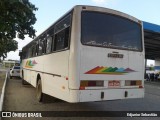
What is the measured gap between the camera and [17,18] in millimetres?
19250

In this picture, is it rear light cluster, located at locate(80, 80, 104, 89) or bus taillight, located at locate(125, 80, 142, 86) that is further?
bus taillight, located at locate(125, 80, 142, 86)

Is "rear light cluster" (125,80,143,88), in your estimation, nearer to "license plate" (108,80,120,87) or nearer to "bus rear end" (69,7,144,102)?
"bus rear end" (69,7,144,102)

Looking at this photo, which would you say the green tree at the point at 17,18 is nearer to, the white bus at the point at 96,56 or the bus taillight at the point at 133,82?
the white bus at the point at 96,56

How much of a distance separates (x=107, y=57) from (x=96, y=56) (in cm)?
42

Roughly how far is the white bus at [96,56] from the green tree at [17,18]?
332 inches

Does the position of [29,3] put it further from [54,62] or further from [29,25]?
[54,62]

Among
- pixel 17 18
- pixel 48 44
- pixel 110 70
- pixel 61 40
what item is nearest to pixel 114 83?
pixel 110 70

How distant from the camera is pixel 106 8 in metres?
7.80

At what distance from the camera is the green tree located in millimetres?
17158

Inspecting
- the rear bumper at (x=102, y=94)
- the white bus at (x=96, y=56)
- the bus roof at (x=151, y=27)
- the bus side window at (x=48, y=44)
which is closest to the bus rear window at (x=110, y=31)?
the white bus at (x=96, y=56)

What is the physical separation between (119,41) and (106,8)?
1107 mm

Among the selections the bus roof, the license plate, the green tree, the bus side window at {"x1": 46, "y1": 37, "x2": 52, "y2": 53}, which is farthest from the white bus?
the bus roof

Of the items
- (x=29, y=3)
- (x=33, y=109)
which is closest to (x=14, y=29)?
(x=29, y=3)

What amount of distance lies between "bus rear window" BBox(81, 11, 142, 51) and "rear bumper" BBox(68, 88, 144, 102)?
1.35 metres
